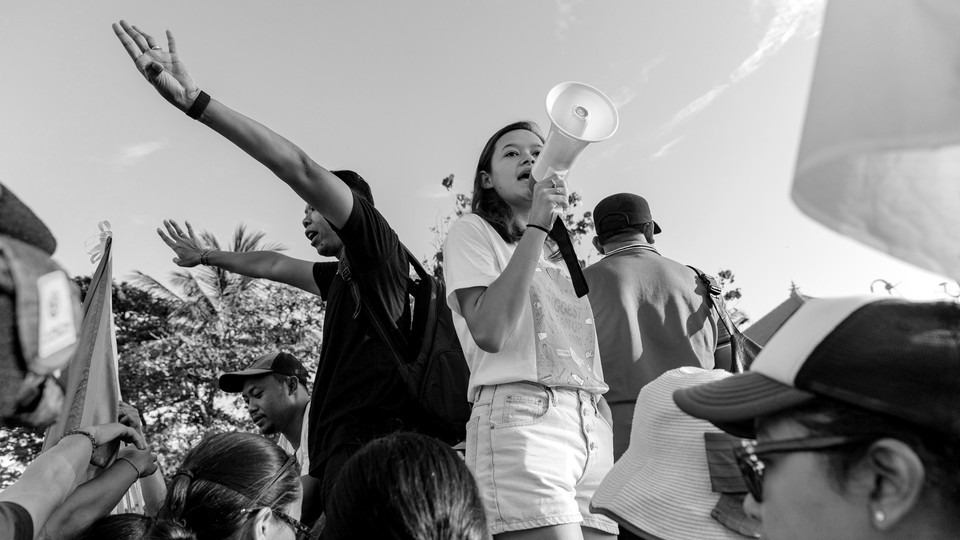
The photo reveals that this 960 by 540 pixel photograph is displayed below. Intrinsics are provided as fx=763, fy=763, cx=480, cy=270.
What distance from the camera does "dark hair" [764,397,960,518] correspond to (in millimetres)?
1083

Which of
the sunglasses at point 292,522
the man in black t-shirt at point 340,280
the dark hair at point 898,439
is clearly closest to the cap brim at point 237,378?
the man in black t-shirt at point 340,280

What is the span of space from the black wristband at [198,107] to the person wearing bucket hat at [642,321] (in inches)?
67.4

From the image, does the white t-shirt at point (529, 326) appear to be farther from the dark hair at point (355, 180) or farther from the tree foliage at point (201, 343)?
the tree foliage at point (201, 343)

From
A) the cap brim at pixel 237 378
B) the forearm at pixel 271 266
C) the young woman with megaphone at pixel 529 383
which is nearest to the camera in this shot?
the young woman with megaphone at pixel 529 383

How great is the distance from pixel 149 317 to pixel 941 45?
19777mm

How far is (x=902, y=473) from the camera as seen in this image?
1.08 meters

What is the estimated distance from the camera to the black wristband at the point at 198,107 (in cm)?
220

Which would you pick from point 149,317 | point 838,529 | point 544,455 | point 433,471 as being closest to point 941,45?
point 838,529

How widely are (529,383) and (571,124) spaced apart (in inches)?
37.2

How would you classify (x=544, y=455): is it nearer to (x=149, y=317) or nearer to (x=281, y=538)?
(x=281, y=538)

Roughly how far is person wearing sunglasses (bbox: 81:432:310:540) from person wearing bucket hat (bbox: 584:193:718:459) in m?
1.22

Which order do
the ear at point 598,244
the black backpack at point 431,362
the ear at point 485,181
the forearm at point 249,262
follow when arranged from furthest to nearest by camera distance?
the forearm at point 249,262
the ear at point 598,244
the ear at point 485,181
the black backpack at point 431,362

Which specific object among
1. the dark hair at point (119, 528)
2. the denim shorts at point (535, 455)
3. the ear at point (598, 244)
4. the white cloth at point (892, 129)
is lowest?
the dark hair at point (119, 528)

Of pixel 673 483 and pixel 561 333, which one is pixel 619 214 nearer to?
pixel 561 333
